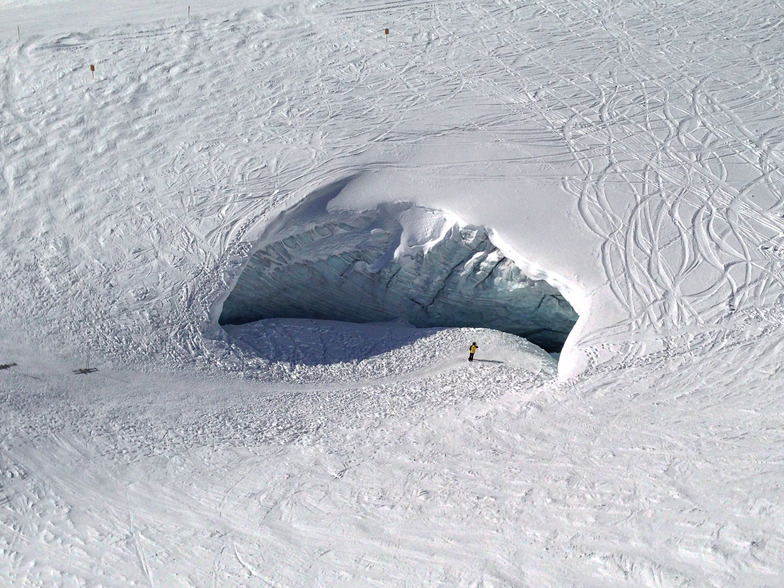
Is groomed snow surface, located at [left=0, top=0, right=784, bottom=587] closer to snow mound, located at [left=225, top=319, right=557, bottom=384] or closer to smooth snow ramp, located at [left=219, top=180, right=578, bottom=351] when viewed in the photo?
snow mound, located at [left=225, top=319, right=557, bottom=384]

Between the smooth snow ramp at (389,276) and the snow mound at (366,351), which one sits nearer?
the snow mound at (366,351)

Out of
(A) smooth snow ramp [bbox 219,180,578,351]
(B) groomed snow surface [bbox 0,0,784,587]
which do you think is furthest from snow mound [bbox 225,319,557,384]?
(A) smooth snow ramp [bbox 219,180,578,351]

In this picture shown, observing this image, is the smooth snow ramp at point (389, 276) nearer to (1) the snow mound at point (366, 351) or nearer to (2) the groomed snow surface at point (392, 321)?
(2) the groomed snow surface at point (392, 321)

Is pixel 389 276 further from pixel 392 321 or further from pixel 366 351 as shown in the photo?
pixel 366 351

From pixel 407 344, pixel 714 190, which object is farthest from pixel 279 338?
pixel 714 190

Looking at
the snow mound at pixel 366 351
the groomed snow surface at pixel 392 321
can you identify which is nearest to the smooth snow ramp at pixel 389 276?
the groomed snow surface at pixel 392 321

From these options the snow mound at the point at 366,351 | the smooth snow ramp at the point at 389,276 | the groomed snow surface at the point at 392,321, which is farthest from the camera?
the smooth snow ramp at the point at 389,276
